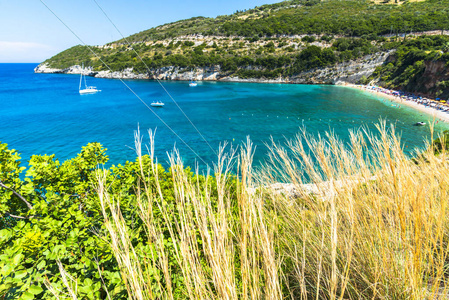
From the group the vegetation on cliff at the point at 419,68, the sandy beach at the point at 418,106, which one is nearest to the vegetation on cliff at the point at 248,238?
the sandy beach at the point at 418,106

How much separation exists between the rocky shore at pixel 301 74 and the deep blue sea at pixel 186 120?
15588 mm

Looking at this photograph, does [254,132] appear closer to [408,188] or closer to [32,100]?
[408,188]

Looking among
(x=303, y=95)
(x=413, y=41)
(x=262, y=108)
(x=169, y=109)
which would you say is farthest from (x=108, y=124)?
(x=413, y=41)

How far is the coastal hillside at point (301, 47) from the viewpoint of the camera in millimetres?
54531

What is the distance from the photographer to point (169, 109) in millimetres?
34938

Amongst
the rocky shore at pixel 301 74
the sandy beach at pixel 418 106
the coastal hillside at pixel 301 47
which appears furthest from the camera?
the coastal hillside at pixel 301 47

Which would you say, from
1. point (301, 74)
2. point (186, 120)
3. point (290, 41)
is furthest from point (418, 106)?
point (290, 41)

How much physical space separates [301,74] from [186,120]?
47.7m

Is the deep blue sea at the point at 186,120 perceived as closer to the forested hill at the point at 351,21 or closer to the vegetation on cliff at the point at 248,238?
the vegetation on cliff at the point at 248,238

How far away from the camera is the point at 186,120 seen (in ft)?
94.6

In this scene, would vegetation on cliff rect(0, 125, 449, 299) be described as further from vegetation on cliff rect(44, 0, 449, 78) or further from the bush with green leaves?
vegetation on cliff rect(44, 0, 449, 78)

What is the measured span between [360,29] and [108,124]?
257 feet

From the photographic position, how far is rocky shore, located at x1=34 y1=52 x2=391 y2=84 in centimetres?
5384

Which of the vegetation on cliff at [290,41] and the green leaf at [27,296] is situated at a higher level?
the vegetation on cliff at [290,41]
